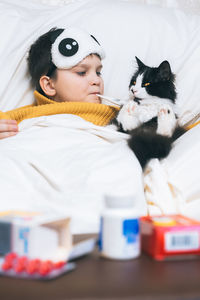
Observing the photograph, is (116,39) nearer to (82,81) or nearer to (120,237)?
(82,81)

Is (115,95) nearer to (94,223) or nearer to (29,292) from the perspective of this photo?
(94,223)

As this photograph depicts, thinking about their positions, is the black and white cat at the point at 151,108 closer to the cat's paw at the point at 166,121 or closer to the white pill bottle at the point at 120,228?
the cat's paw at the point at 166,121

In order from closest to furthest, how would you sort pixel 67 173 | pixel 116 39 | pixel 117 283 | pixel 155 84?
pixel 117 283 < pixel 67 173 < pixel 155 84 < pixel 116 39

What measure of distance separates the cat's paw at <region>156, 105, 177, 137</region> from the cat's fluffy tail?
0.11 metres

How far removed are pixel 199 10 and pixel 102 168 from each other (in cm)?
153

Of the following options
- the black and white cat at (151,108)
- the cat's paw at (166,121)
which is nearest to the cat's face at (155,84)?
the black and white cat at (151,108)

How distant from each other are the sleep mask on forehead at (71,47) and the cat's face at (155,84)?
0.28m

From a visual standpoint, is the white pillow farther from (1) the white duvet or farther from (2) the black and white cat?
(1) the white duvet

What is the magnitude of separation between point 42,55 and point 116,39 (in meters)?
0.35

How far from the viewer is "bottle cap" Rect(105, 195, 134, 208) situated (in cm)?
73

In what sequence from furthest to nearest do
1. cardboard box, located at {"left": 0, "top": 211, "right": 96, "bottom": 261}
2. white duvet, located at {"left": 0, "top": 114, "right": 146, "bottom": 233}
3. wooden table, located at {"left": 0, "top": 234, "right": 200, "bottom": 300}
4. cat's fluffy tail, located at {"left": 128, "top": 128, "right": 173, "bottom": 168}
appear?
cat's fluffy tail, located at {"left": 128, "top": 128, "right": 173, "bottom": 168} → white duvet, located at {"left": 0, "top": 114, "right": 146, "bottom": 233} → cardboard box, located at {"left": 0, "top": 211, "right": 96, "bottom": 261} → wooden table, located at {"left": 0, "top": 234, "right": 200, "bottom": 300}

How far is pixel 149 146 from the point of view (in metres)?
1.27

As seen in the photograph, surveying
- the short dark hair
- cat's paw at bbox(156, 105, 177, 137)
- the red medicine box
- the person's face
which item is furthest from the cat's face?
the red medicine box

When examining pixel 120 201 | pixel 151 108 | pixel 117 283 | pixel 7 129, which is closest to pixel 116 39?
pixel 151 108
